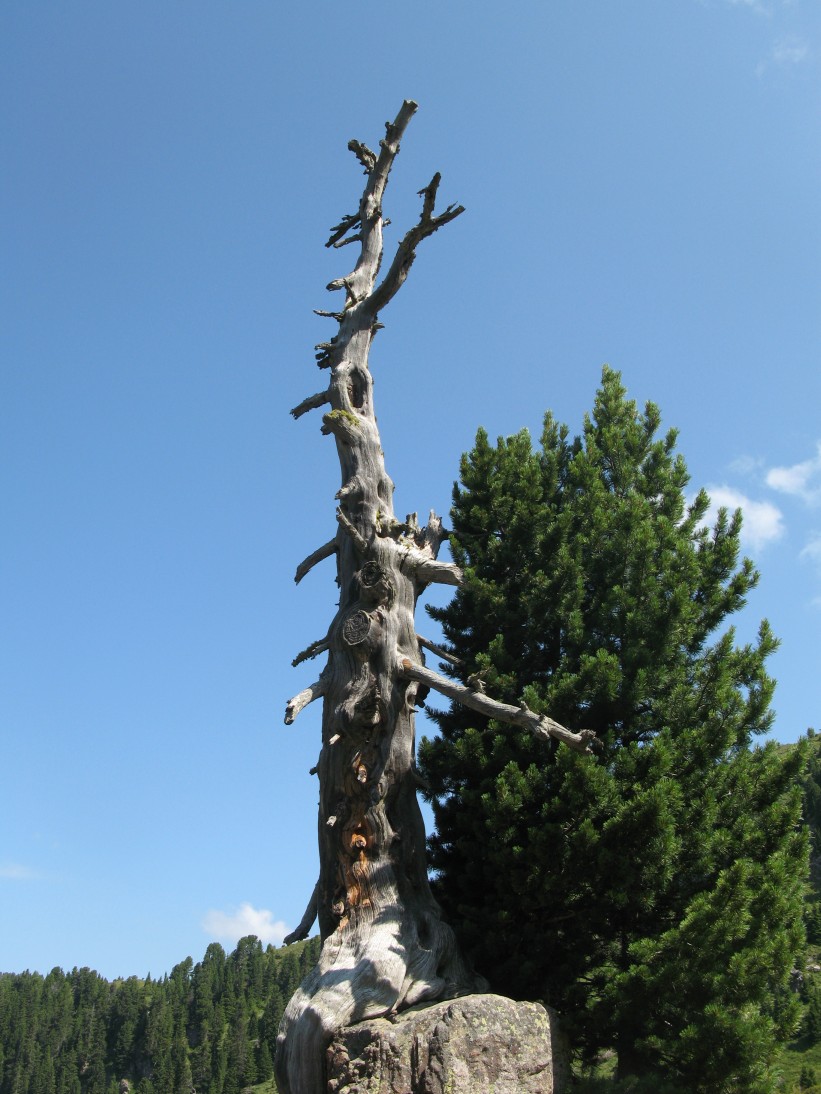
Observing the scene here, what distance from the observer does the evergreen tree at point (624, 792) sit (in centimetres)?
966

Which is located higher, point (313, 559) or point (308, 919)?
point (313, 559)

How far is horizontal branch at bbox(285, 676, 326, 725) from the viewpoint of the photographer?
10.4m

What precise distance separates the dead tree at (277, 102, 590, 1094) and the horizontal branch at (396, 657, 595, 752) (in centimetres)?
2

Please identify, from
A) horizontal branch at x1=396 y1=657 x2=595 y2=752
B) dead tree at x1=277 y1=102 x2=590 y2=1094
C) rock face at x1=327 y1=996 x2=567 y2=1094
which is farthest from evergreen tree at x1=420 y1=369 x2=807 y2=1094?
rock face at x1=327 y1=996 x2=567 y2=1094

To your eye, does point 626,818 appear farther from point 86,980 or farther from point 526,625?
point 86,980

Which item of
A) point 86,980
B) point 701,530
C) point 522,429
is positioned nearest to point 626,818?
point 701,530

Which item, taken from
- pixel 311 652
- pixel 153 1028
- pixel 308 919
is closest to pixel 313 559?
pixel 311 652

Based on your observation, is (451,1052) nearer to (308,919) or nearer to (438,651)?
(308,919)

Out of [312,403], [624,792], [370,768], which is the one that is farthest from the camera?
[312,403]

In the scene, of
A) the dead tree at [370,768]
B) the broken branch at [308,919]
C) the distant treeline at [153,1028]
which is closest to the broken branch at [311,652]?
the dead tree at [370,768]

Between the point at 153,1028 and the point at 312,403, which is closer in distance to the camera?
the point at 312,403

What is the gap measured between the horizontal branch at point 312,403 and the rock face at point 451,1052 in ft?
29.0

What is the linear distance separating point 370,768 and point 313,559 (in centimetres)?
366

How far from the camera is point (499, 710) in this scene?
1044 cm
